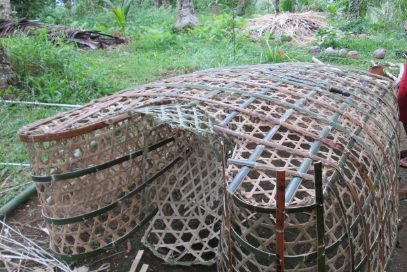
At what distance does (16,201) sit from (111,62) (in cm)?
431

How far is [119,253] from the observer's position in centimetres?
259

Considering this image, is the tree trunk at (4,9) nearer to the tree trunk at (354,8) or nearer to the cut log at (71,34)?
the cut log at (71,34)

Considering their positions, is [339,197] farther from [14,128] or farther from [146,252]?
[14,128]

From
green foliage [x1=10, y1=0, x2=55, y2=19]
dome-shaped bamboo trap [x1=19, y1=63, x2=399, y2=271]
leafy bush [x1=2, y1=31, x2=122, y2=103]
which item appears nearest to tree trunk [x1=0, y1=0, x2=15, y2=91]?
leafy bush [x1=2, y1=31, x2=122, y2=103]

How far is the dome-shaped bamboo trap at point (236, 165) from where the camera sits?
1.45 metres

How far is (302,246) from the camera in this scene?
2615mm

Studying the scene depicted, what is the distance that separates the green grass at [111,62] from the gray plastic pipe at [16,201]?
136 mm

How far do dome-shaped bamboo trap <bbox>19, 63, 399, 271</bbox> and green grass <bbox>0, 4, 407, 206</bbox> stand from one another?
4.25ft

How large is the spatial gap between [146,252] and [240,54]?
16.5 ft

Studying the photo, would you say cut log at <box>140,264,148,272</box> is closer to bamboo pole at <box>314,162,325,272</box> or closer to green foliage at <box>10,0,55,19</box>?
bamboo pole at <box>314,162,325,272</box>

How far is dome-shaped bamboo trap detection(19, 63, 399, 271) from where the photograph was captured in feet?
4.76

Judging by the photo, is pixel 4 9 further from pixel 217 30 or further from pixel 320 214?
pixel 320 214

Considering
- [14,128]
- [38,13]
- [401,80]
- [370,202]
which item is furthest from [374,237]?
[38,13]

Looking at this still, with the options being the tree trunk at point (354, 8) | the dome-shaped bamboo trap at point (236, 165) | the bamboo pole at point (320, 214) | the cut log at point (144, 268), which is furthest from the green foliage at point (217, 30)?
the bamboo pole at point (320, 214)
